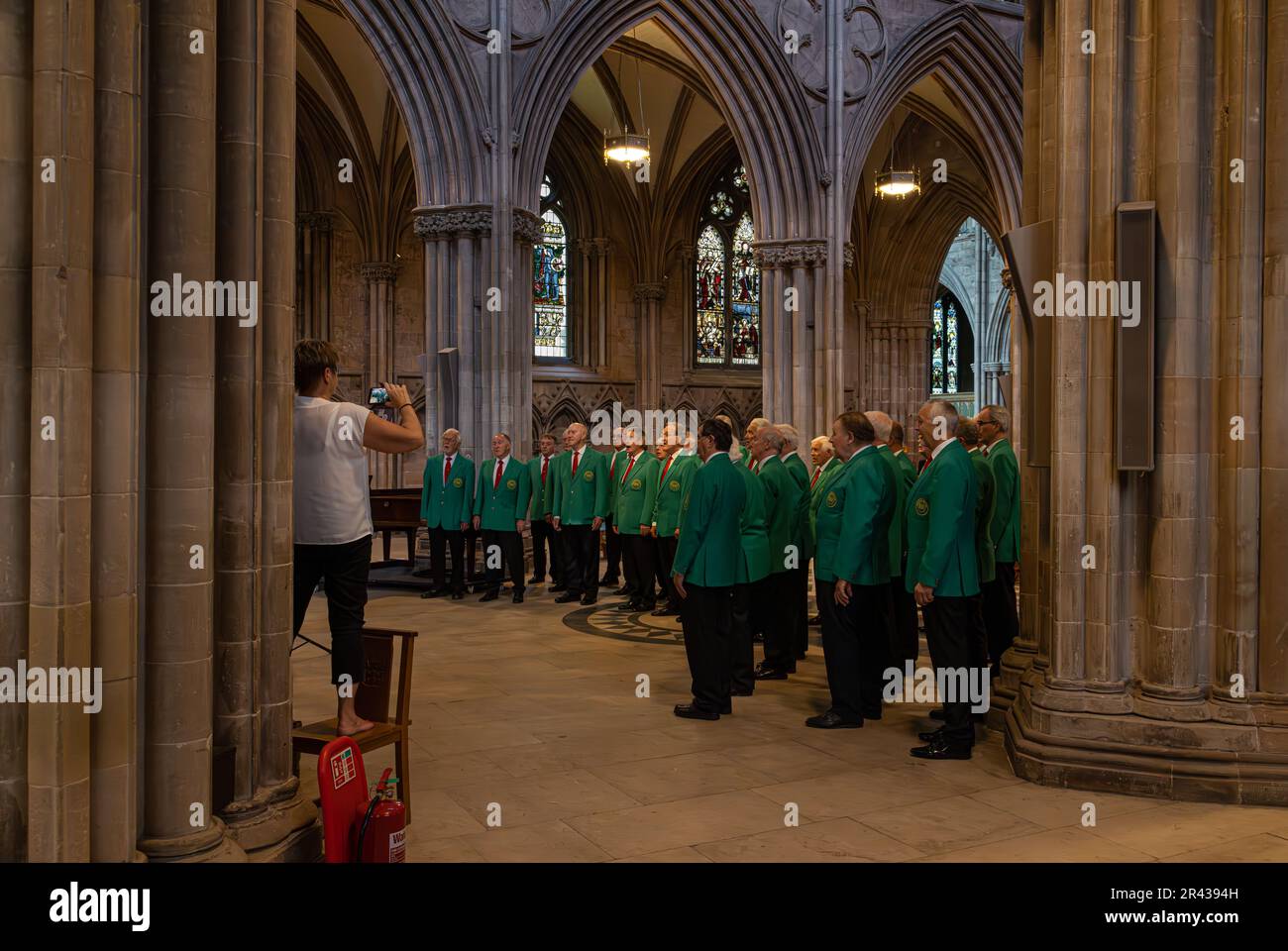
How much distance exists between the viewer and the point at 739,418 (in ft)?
73.9

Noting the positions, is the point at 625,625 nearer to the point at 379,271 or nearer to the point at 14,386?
the point at 14,386

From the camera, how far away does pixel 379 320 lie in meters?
19.9

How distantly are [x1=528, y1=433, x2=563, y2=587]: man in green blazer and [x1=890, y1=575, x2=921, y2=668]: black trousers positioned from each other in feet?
14.5

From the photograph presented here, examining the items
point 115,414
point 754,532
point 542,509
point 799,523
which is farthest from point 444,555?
point 115,414

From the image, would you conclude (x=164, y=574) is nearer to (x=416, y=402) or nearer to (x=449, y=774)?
(x=449, y=774)

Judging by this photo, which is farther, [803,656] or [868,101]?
Result: [868,101]

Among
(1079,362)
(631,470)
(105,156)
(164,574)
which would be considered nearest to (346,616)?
(164,574)

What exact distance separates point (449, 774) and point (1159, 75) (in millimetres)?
4065

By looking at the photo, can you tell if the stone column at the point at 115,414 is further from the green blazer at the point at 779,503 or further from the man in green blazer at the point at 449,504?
the man in green blazer at the point at 449,504

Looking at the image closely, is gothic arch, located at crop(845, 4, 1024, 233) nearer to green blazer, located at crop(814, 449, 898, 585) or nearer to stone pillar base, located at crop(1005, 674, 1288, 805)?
green blazer, located at crop(814, 449, 898, 585)

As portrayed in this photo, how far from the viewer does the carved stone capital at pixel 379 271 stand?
65.1 feet

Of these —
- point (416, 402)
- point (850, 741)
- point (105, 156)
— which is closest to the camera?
point (105, 156)

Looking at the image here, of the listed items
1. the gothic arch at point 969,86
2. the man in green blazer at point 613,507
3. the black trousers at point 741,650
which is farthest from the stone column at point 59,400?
the gothic arch at point 969,86

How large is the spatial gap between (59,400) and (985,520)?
15.3 ft
